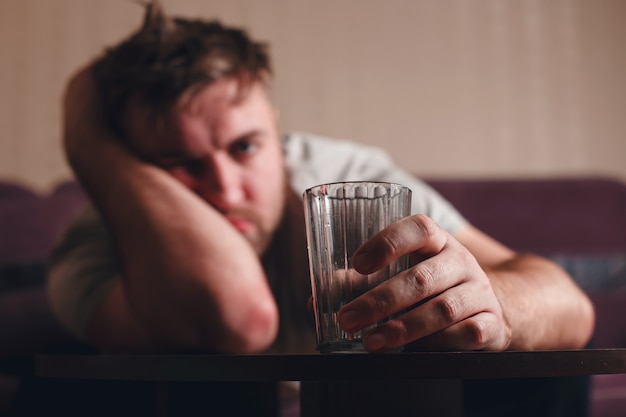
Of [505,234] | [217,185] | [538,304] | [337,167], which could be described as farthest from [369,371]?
[505,234]

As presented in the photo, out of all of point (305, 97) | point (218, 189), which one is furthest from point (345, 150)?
point (305, 97)

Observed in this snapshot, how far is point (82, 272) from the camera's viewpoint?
1364 millimetres

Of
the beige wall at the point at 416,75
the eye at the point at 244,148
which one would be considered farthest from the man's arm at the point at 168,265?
the beige wall at the point at 416,75

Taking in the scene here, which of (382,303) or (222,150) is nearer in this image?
(382,303)

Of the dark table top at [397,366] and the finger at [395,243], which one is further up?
the finger at [395,243]

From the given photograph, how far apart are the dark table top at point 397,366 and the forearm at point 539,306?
4.0 inches

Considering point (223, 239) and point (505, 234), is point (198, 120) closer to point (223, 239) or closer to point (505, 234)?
point (223, 239)

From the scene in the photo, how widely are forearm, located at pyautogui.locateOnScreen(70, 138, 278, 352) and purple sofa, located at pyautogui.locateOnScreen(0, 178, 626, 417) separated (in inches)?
25.0

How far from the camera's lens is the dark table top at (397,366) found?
417mm

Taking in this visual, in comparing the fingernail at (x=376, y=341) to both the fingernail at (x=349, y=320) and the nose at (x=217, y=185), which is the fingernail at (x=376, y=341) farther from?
the nose at (x=217, y=185)

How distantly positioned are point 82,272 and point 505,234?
1154mm

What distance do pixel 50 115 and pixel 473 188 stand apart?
141 centimetres

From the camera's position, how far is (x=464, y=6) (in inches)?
98.7

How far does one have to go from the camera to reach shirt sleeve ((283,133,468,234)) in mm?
1468
